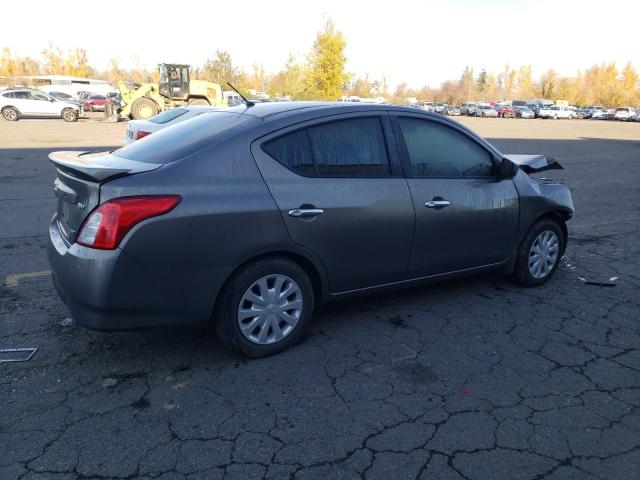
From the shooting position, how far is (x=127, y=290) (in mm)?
2949

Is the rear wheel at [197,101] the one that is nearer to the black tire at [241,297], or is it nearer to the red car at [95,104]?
the red car at [95,104]

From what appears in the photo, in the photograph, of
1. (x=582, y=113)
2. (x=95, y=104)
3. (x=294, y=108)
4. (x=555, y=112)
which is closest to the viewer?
(x=294, y=108)

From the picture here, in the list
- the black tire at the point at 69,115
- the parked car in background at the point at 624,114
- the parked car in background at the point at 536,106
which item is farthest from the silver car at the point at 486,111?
the black tire at the point at 69,115

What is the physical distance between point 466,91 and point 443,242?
11129cm

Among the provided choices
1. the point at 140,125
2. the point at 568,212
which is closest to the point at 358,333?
the point at 568,212

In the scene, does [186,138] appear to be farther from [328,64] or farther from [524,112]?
[524,112]

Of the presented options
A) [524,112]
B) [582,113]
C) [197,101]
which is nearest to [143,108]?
[197,101]

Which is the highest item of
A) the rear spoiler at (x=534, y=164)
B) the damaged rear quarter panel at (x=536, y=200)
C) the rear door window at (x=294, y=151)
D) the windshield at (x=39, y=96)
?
the windshield at (x=39, y=96)

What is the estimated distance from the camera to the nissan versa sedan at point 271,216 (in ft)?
9.75

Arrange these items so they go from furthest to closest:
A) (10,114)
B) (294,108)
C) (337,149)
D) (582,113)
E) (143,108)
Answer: (582,113), (10,114), (143,108), (294,108), (337,149)

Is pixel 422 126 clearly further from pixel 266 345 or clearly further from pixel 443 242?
pixel 266 345

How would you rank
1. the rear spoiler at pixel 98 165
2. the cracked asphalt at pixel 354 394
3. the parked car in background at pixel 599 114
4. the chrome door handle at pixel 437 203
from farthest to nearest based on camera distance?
the parked car in background at pixel 599 114
the chrome door handle at pixel 437 203
the rear spoiler at pixel 98 165
the cracked asphalt at pixel 354 394

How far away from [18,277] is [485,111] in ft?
204

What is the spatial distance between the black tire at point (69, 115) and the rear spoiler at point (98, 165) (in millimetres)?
29459
